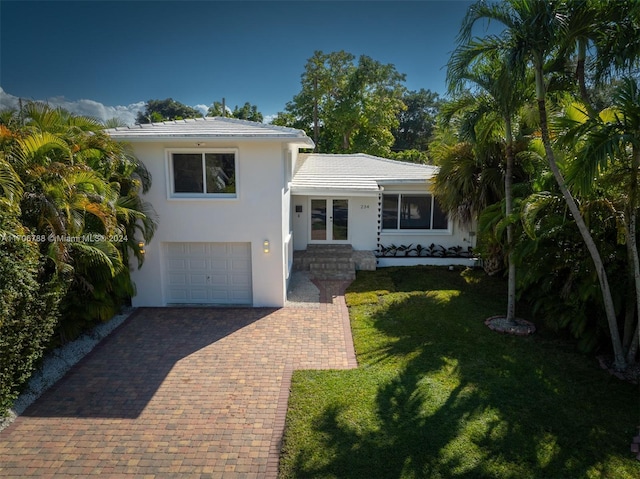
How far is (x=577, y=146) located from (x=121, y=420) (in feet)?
35.1

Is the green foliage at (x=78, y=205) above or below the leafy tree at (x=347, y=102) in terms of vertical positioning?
below

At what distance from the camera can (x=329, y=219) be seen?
1842 centimetres

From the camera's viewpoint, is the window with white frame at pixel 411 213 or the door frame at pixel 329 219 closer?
the door frame at pixel 329 219

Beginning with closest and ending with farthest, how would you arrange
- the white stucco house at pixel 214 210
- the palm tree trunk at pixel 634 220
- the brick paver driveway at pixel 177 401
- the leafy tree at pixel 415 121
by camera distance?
the brick paver driveway at pixel 177 401
the palm tree trunk at pixel 634 220
the white stucco house at pixel 214 210
the leafy tree at pixel 415 121

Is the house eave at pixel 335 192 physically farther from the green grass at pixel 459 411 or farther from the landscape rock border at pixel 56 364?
the landscape rock border at pixel 56 364

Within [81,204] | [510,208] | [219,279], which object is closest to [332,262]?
[219,279]

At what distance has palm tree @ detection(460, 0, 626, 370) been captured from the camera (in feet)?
25.0

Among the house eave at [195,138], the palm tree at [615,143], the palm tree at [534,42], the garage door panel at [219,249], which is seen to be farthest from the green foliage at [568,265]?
the garage door panel at [219,249]

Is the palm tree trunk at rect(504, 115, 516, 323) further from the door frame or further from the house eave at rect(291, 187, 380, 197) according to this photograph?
the door frame

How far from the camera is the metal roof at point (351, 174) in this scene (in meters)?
17.4

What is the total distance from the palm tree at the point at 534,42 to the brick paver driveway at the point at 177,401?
19.8 feet

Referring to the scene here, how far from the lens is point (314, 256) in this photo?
57.3 feet

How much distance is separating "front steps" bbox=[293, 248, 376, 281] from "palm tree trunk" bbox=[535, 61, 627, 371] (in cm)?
906

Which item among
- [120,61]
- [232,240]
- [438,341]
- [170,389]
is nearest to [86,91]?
[120,61]
